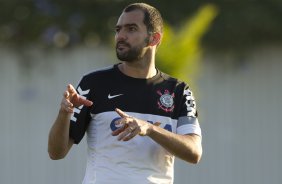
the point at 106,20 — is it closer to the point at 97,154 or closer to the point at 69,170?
the point at 69,170

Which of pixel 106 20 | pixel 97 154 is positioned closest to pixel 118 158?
pixel 97 154

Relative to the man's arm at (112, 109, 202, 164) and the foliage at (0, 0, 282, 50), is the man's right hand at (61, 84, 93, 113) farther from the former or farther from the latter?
the foliage at (0, 0, 282, 50)

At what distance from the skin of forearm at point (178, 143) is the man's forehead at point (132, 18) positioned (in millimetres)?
680

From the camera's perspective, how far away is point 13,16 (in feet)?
33.2

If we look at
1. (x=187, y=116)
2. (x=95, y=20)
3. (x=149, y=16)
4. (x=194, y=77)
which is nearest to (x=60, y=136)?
(x=187, y=116)

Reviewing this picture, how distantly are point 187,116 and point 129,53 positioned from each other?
481 millimetres

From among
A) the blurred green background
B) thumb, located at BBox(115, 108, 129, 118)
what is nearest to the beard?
thumb, located at BBox(115, 108, 129, 118)

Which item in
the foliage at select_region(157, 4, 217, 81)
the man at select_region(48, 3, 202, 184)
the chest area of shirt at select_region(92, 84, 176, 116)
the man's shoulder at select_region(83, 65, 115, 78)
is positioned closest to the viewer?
the man at select_region(48, 3, 202, 184)

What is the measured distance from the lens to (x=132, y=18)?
14.9 ft

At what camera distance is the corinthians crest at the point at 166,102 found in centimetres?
452

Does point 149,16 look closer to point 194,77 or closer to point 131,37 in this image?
point 131,37

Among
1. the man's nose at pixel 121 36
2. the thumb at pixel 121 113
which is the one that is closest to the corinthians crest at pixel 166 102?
the man's nose at pixel 121 36

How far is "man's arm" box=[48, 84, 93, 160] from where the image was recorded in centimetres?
411

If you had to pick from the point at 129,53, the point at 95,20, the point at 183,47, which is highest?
the point at 95,20
